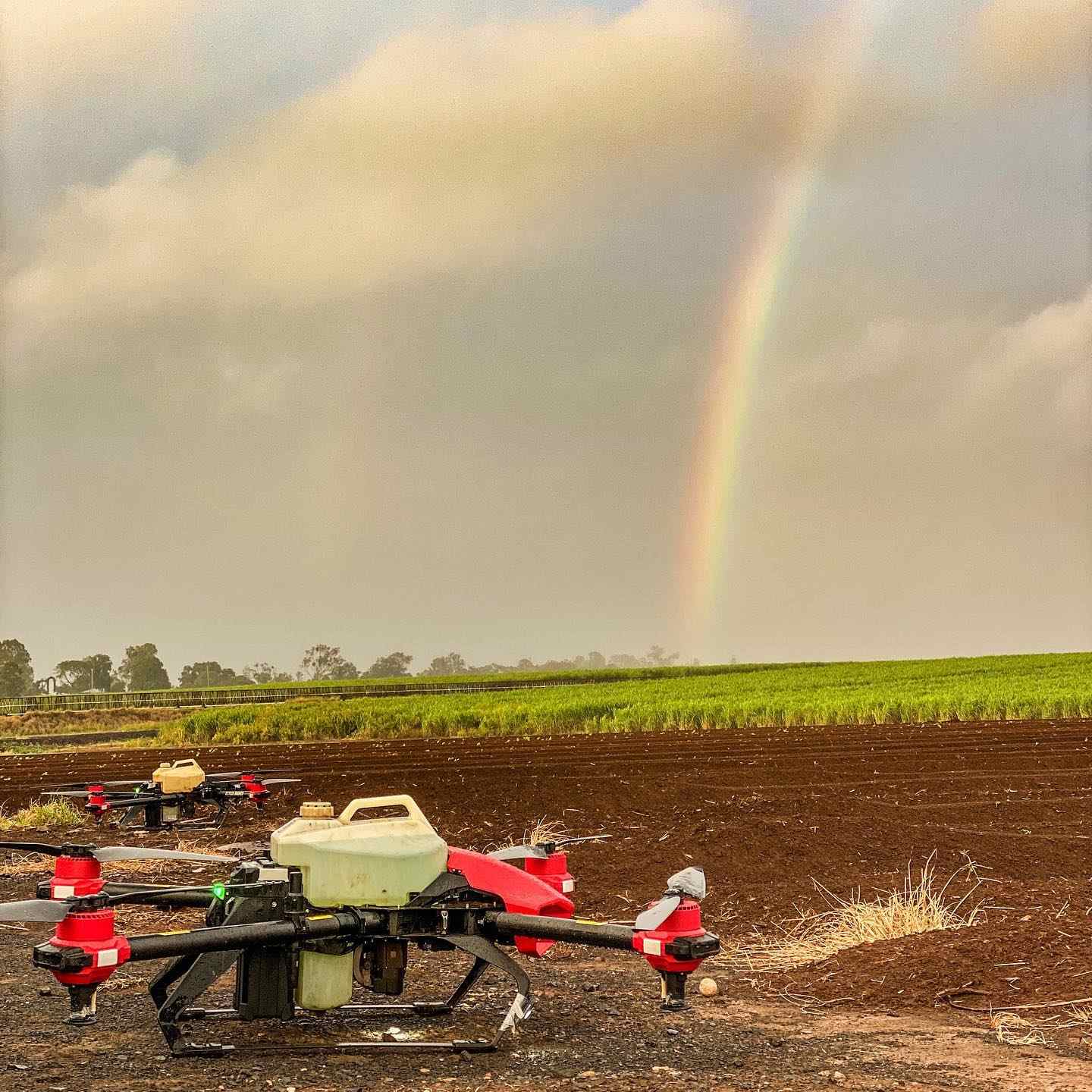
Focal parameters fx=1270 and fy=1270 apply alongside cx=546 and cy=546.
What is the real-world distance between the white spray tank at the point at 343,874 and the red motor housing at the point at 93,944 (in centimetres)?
105

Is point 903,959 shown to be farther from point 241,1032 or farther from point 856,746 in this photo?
point 856,746

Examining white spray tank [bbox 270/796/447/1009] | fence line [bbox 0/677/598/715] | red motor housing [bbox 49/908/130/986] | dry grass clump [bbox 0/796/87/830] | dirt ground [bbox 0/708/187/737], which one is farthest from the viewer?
fence line [bbox 0/677/598/715]

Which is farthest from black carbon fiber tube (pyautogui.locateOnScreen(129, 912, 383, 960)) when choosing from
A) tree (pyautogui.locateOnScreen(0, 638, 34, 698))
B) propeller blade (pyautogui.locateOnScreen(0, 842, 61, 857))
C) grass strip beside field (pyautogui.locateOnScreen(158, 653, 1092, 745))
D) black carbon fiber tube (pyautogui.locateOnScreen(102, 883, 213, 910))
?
tree (pyautogui.locateOnScreen(0, 638, 34, 698))

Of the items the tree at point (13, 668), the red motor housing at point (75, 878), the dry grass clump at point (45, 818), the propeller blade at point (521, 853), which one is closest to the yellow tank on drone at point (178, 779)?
the dry grass clump at point (45, 818)

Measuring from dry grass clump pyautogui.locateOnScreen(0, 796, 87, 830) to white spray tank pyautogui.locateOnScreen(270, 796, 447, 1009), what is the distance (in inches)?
489

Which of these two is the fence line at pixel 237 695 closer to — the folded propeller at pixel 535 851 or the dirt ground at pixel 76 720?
the dirt ground at pixel 76 720

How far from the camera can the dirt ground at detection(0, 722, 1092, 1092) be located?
6.09 m

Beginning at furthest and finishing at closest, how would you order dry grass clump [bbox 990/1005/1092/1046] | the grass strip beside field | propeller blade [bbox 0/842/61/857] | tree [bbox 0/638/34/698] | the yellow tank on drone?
tree [bbox 0/638/34/698]
the grass strip beside field
the yellow tank on drone
dry grass clump [bbox 990/1005/1092/1046]
propeller blade [bbox 0/842/61/857]

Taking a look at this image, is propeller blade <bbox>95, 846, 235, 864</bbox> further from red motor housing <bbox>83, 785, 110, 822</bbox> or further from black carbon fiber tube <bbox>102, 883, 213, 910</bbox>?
red motor housing <bbox>83, 785, 110, 822</bbox>

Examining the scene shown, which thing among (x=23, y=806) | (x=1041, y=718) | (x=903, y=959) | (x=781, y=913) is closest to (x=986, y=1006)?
(x=903, y=959)

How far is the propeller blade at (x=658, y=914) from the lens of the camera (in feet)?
18.4

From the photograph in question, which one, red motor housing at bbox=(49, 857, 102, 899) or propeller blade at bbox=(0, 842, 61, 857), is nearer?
red motor housing at bbox=(49, 857, 102, 899)

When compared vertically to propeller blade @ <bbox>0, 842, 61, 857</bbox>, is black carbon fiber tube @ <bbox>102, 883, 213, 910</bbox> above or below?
below

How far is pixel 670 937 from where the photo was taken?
5.68m
